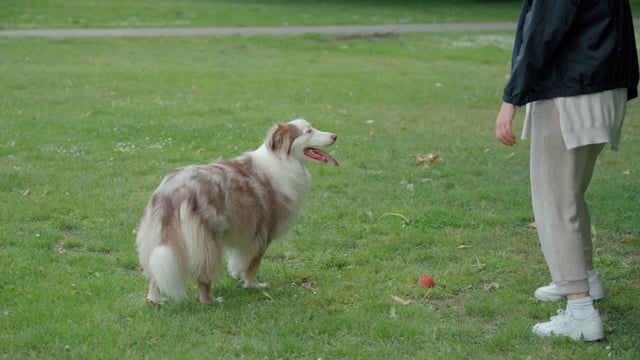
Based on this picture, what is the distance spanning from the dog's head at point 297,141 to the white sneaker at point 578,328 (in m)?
1.91

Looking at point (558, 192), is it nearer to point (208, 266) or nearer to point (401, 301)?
point (401, 301)

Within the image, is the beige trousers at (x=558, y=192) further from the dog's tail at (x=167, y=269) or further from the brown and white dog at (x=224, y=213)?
the dog's tail at (x=167, y=269)

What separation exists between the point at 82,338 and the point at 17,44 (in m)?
15.7

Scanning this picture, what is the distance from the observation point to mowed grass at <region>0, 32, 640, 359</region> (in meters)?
5.00

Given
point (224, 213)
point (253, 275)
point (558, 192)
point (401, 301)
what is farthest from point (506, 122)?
point (253, 275)

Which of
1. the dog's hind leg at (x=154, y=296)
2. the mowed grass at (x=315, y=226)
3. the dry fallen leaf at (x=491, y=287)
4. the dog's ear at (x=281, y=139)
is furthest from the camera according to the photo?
the dog's ear at (x=281, y=139)

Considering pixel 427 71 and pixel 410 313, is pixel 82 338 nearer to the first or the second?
pixel 410 313

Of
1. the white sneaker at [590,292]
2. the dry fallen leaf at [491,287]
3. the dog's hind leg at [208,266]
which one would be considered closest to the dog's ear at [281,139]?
the dog's hind leg at [208,266]

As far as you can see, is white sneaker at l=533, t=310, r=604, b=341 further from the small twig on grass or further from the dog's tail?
the small twig on grass

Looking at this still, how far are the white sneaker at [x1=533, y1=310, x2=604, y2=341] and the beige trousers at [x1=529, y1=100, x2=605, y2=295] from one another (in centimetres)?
17

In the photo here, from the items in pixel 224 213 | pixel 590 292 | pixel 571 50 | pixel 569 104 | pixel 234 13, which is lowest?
pixel 234 13

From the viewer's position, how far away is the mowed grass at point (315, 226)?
4996 mm

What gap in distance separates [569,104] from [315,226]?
10.3 feet

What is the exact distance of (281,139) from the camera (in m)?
5.96
